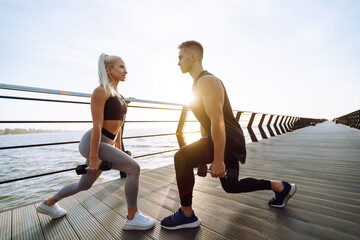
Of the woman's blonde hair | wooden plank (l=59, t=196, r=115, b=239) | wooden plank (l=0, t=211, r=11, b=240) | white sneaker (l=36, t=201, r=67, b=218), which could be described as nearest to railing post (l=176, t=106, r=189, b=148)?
wooden plank (l=59, t=196, r=115, b=239)

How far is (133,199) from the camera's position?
58.9 inches

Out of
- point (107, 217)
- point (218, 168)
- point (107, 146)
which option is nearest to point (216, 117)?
point (218, 168)

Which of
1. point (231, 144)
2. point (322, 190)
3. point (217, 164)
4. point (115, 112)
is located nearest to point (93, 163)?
point (115, 112)

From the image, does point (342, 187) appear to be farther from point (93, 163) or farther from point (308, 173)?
point (93, 163)

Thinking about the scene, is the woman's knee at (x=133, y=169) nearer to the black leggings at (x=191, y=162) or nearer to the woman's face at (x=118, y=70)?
the black leggings at (x=191, y=162)

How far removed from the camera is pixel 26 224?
1.58 meters

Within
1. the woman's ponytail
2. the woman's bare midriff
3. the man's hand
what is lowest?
the man's hand

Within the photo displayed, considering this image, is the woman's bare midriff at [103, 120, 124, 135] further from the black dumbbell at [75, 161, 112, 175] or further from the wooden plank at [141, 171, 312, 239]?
the wooden plank at [141, 171, 312, 239]

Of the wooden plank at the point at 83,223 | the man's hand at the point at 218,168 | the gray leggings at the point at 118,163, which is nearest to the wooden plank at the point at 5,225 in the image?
the wooden plank at the point at 83,223

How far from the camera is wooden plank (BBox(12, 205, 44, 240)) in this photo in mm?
1416

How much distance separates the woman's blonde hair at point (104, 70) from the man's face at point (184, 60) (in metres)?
0.62

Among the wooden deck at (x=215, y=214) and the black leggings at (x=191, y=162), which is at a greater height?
the black leggings at (x=191, y=162)

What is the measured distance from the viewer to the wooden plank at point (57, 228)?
1396 millimetres

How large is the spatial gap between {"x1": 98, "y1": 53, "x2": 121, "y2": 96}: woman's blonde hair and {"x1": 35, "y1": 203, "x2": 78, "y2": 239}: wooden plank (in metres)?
1.26
